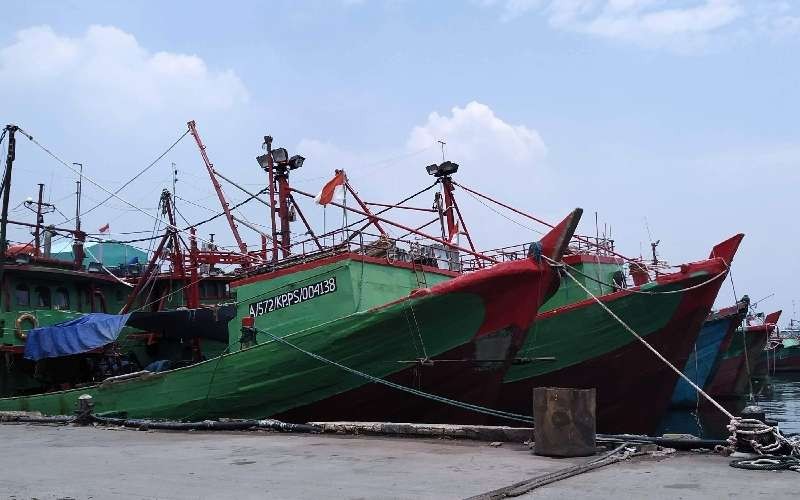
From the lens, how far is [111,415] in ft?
49.4

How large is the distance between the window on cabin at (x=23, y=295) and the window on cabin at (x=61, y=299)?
0.83 metres

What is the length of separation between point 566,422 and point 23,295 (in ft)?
55.6

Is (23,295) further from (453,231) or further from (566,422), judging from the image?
A: (566,422)

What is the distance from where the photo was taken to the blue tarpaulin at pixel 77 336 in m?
17.2

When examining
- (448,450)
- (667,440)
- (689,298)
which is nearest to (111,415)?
(448,450)

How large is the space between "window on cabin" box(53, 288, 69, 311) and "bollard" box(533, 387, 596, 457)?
55.6 feet

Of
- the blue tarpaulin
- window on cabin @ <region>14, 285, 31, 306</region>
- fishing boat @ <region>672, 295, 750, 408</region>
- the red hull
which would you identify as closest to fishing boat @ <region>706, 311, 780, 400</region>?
fishing boat @ <region>672, 295, 750, 408</region>

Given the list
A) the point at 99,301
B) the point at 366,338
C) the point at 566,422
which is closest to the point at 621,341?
the point at 366,338

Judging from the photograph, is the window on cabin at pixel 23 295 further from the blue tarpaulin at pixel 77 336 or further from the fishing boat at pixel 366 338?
the fishing boat at pixel 366 338

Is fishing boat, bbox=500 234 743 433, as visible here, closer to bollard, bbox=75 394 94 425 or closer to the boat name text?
the boat name text

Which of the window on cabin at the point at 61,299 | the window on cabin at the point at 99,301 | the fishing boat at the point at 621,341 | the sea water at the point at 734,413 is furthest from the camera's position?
the window on cabin at the point at 99,301

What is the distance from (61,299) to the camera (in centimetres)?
2119

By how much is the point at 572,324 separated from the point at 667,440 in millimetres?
7557

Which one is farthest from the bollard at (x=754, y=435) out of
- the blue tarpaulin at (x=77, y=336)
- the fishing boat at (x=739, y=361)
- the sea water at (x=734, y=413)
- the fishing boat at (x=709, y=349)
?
the fishing boat at (x=739, y=361)
